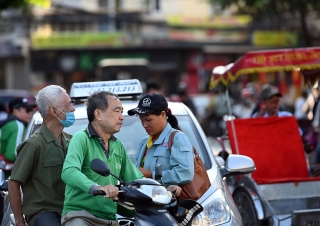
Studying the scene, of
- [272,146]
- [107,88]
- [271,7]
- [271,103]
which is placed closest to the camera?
[107,88]

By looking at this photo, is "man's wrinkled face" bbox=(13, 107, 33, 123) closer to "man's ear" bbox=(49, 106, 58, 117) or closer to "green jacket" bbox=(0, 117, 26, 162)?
"green jacket" bbox=(0, 117, 26, 162)

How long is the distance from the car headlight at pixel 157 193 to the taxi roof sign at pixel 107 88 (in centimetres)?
312

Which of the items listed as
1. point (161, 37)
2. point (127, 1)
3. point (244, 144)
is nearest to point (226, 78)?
point (244, 144)

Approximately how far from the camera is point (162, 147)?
5699 mm

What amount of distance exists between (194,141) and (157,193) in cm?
237

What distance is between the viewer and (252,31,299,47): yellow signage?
41.4m

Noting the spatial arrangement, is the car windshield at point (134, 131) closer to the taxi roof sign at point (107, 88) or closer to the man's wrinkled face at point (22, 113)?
the taxi roof sign at point (107, 88)

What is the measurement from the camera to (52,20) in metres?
41.1

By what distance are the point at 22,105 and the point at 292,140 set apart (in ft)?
10.4

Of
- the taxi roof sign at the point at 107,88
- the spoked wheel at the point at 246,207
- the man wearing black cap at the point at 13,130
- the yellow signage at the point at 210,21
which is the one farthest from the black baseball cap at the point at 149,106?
the yellow signage at the point at 210,21

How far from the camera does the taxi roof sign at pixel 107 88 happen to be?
7.71 meters

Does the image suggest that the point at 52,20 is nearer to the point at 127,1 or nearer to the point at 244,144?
the point at 127,1

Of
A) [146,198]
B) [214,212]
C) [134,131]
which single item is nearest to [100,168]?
[146,198]

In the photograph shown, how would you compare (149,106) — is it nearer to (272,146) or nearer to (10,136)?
(10,136)
